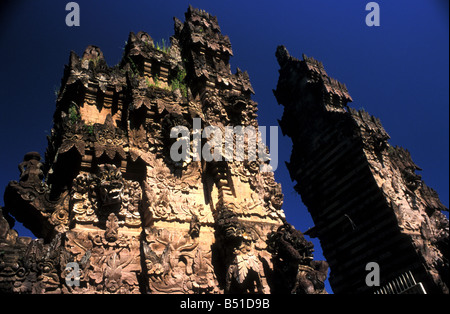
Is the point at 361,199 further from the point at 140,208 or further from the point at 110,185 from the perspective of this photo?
the point at 110,185

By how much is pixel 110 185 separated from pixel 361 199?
12.8 meters

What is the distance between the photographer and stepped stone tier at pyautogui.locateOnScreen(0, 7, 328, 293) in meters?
9.42

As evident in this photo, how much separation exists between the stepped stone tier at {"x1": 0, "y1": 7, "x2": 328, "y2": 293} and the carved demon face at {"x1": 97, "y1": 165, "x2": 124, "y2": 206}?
3cm

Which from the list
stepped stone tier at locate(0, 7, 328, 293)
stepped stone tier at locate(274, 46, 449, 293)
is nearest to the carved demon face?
stepped stone tier at locate(0, 7, 328, 293)

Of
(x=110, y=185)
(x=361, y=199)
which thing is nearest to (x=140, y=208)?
(x=110, y=185)

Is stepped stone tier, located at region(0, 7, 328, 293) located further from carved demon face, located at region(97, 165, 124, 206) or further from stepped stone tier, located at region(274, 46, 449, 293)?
stepped stone tier, located at region(274, 46, 449, 293)

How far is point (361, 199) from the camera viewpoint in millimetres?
17297

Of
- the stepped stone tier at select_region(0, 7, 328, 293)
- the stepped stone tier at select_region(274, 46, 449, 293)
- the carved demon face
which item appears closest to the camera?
the stepped stone tier at select_region(0, 7, 328, 293)

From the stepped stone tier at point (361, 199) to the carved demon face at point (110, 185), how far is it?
10247mm

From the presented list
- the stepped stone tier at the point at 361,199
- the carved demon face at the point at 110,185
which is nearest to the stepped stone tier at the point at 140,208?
the carved demon face at the point at 110,185
